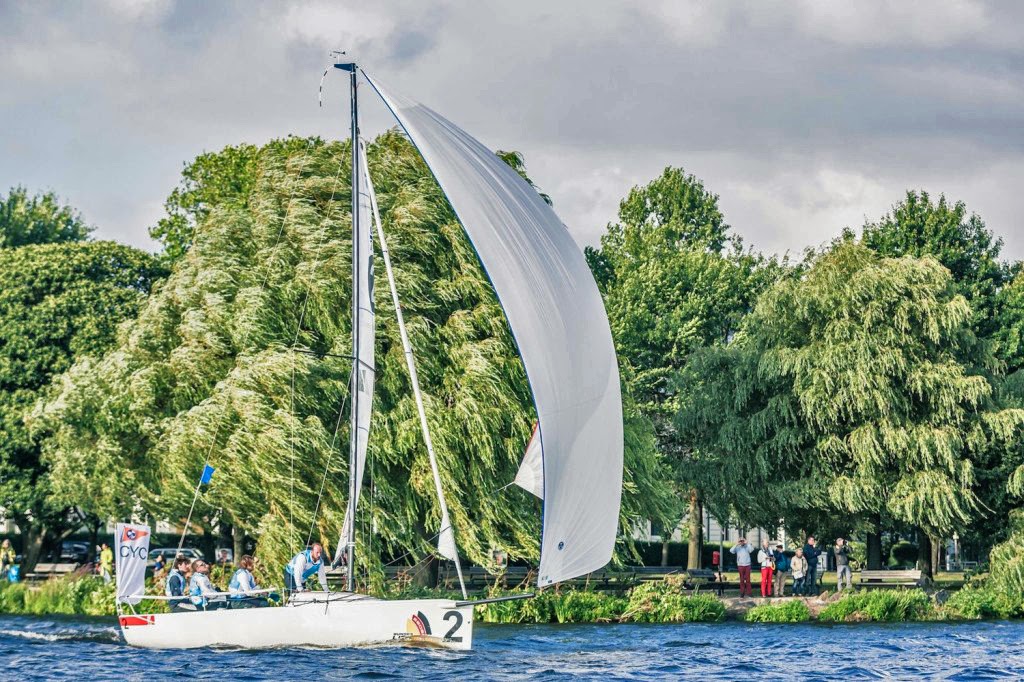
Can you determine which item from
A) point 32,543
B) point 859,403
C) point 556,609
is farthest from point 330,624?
point 32,543

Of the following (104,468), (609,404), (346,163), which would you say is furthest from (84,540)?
(609,404)

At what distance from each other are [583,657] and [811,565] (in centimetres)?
1286

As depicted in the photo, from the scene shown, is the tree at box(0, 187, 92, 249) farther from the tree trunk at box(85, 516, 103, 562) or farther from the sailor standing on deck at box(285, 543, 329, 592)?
the sailor standing on deck at box(285, 543, 329, 592)

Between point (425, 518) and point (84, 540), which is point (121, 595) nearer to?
point (425, 518)

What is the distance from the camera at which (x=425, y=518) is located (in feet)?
101

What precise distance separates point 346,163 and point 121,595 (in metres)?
12.8

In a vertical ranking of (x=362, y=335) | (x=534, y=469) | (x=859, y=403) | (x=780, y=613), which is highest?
(x=859, y=403)

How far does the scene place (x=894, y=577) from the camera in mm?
35438

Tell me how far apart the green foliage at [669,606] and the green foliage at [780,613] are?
27.7 inches

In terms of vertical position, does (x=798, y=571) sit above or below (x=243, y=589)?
above

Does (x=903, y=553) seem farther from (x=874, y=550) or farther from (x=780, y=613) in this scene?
(x=780, y=613)

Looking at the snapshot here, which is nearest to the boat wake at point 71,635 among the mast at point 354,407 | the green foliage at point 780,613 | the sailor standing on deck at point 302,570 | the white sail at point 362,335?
the sailor standing on deck at point 302,570

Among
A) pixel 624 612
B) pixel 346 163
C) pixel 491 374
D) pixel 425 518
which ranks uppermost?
pixel 346 163

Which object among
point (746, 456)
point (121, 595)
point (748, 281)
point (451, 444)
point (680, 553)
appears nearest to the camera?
point (121, 595)
